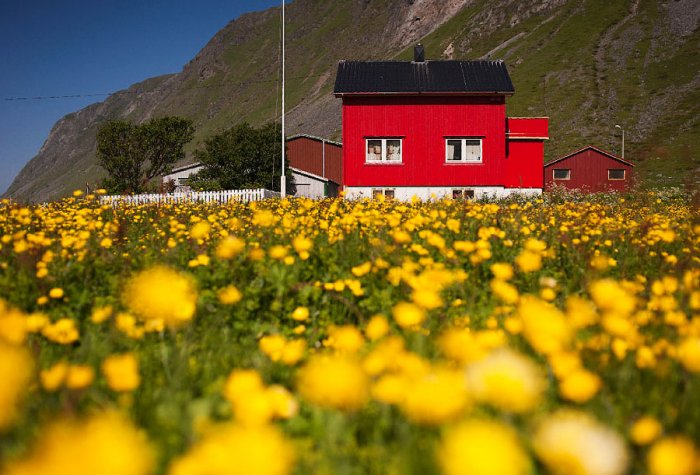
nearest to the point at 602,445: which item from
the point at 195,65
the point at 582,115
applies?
the point at 582,115

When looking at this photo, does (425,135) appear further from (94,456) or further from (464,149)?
(94,456)

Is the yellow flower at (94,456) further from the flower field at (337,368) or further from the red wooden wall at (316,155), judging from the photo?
the red wooden wall at (316,155)

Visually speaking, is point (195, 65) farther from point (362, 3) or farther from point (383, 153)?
point (383, 153)

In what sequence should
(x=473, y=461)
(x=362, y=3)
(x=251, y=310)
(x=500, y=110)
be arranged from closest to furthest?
(x=473, y=461), (x=251, y=310), (x=500, y=110), (x=362, y=3)

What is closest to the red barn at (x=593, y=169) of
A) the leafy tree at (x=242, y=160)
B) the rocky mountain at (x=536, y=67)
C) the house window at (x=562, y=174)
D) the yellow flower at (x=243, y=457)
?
the house window at (x=562, y=174)

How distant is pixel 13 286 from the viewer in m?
3.16

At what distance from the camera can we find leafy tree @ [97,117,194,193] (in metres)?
33.3

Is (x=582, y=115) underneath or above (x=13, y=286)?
above

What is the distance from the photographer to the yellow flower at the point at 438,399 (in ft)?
3.42

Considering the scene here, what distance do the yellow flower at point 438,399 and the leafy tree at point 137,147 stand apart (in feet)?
112

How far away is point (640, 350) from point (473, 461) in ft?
5.25

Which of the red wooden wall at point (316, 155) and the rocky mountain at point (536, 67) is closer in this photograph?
the red wooden wall at point (316, 155)

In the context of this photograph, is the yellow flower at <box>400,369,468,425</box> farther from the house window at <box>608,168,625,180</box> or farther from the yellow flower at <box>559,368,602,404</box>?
the house window at <box>608,168,625,180</box>

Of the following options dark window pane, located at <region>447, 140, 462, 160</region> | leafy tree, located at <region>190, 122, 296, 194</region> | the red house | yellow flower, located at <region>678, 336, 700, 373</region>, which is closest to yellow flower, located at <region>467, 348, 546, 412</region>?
yellow flower, located at <region>678, 336, 700, 373</region>
